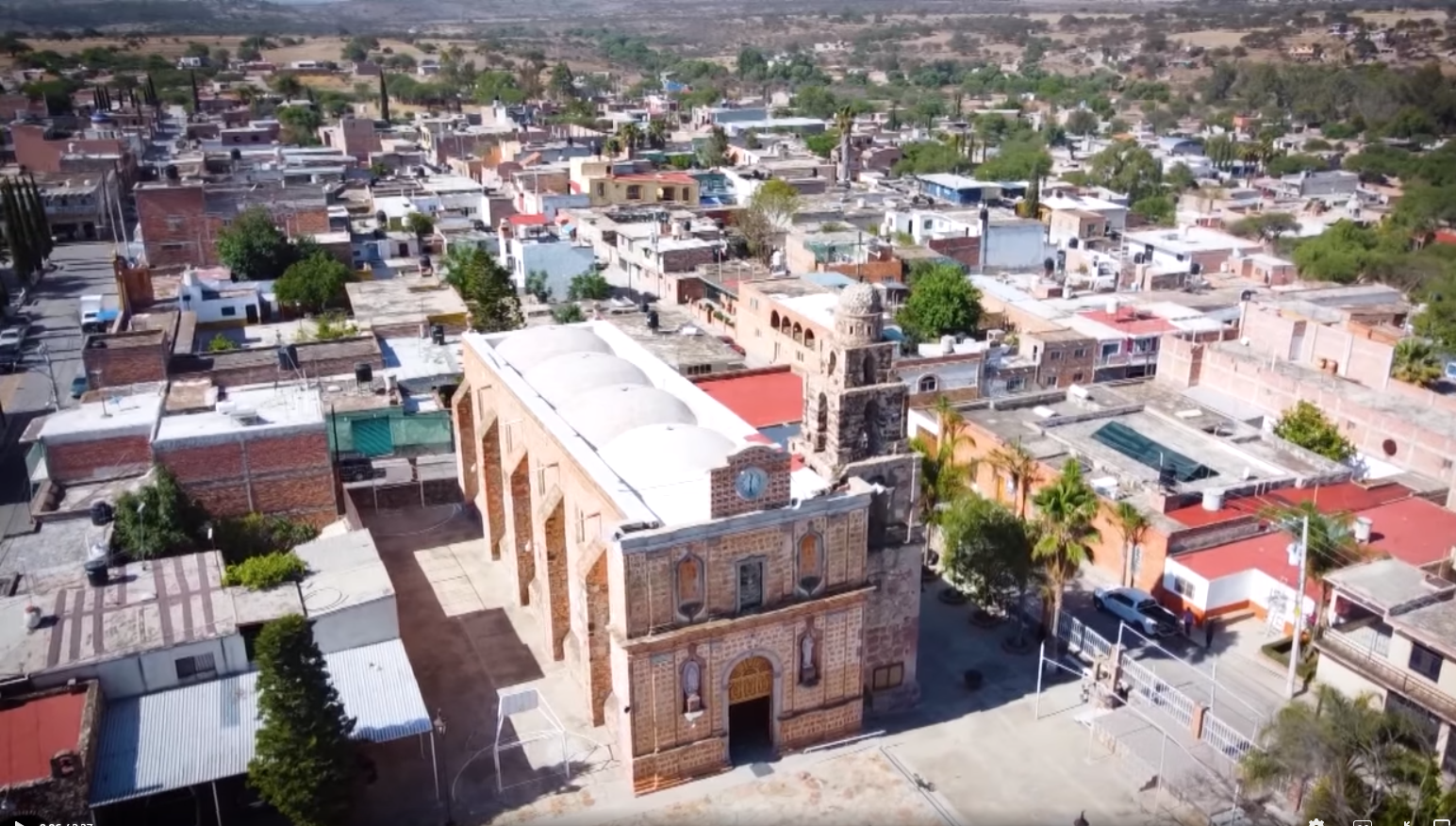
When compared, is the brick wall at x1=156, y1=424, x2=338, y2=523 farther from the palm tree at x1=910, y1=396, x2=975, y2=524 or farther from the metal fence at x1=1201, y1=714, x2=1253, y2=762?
the metal fence at x1=1201, y1=714, x2=1253, y2=762

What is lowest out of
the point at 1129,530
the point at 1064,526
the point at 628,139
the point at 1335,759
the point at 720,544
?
the point at 1129,530

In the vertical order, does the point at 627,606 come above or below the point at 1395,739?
above

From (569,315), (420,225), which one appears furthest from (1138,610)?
(420,225)

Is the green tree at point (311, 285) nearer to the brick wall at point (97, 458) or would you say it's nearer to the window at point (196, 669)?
the brick wall at point (97, 458)

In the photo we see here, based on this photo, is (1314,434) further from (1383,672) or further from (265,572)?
(265,572)

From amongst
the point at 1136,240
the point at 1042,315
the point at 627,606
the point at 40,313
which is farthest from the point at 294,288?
the point at 1136,240

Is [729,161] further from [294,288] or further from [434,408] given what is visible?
[434,408]
